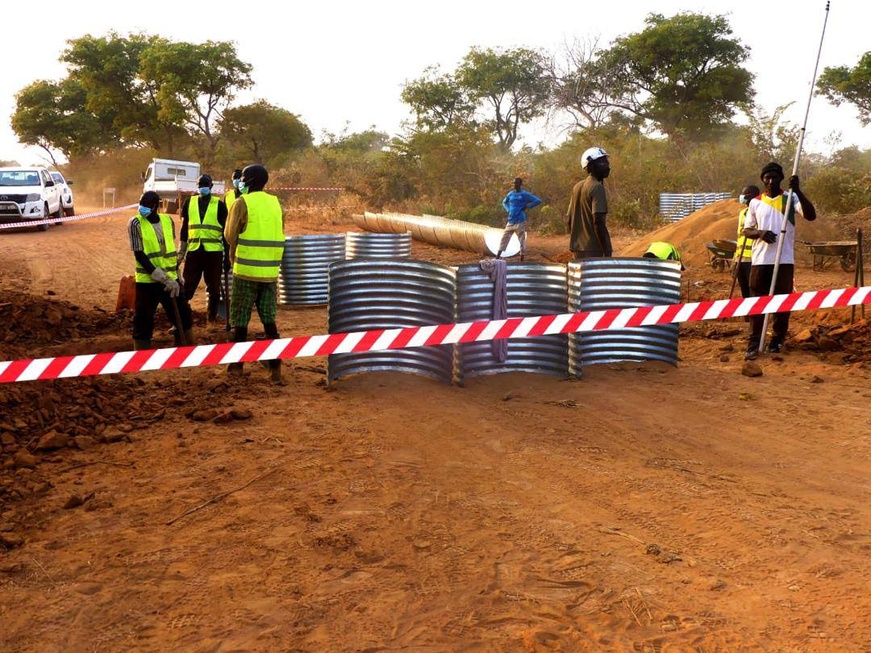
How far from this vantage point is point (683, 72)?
42625mm

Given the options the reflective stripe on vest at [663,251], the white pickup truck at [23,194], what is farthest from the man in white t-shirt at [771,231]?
the white pickup truck at [23,194]

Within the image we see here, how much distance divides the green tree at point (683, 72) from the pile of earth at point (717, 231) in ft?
74.1

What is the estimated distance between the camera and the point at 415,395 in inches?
275

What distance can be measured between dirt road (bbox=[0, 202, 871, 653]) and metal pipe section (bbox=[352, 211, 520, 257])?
1140 cm

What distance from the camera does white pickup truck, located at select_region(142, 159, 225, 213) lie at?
93.7 feet

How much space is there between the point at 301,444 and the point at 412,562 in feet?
6.50

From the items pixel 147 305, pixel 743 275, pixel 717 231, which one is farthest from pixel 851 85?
pixel 147 305

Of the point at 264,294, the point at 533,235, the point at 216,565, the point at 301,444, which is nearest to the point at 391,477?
the point at 301,444

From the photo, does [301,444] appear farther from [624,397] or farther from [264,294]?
[624,397]

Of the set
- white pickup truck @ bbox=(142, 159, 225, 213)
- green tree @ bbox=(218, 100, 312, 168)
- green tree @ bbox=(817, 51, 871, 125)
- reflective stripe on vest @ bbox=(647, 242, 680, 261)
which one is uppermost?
green tree @ bbox=(817, 51, 871, 125)

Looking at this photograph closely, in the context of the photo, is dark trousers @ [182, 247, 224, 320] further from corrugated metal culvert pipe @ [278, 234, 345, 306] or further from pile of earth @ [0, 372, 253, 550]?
pile of earth @ [0, 372, 253, 550]

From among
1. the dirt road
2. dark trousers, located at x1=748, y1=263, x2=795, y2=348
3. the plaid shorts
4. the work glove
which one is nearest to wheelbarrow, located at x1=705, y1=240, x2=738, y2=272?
dark trousers, located at x1=748, y1=263, x2=795, y2=348

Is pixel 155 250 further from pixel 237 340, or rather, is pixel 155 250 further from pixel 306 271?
pixel 306 271

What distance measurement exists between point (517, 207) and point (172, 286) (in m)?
10.5
